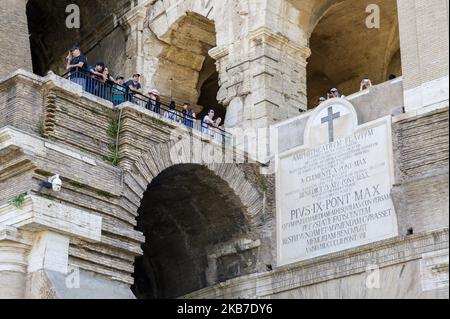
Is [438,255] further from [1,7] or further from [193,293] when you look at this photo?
[1,7]

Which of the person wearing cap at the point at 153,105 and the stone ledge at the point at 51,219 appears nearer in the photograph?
the stone ledge at the point at 51,219

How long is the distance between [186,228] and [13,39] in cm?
476

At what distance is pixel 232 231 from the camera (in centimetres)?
2000

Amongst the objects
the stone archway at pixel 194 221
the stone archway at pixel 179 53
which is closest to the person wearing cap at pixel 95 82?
the stone archway at pixel 194 221

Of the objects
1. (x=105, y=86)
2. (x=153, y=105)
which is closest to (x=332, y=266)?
(x=153, y=105)

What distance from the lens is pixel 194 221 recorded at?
20.5 metres

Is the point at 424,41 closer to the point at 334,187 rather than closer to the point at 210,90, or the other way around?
the point at 334,187

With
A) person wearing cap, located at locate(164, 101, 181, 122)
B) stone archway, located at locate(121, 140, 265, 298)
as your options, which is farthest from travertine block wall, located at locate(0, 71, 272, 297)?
person wearing cap, located at locate(164, 101, 181, 122)

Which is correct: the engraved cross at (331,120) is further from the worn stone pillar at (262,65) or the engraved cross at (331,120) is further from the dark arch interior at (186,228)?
the dark arch interior at (186,228)

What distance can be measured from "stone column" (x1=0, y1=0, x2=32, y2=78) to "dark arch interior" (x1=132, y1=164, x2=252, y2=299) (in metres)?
3.35

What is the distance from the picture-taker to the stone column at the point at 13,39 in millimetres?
19859

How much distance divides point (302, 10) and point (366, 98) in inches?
148

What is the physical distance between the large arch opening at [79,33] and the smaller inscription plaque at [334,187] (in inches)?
251

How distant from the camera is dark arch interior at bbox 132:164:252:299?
19609mm
